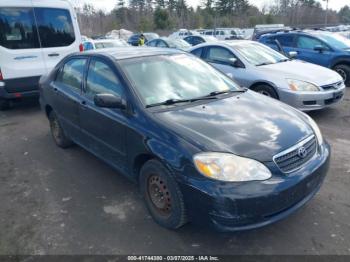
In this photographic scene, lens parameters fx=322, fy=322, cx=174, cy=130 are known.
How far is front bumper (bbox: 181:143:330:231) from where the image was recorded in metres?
2.52

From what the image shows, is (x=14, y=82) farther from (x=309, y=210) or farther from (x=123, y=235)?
(x=309, y=210)

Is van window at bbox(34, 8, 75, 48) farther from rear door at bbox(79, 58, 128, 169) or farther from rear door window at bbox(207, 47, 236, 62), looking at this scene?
rear door at bbox(79, 58, 128, 169)

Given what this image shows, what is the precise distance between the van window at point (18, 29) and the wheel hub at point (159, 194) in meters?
5.53

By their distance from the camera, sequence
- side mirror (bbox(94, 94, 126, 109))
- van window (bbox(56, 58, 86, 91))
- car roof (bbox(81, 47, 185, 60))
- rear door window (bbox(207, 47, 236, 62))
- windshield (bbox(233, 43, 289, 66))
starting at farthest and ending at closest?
rear door window (bbox(207, 47, 236, 62)) → windshield (bbox(233, 43, 289, 66)) → van window (bbox(56, 58, 86, 91)) → car roof (bbox(81, 47, 185, 60)) → side mirror (bbox(94, 94, 126, 109))

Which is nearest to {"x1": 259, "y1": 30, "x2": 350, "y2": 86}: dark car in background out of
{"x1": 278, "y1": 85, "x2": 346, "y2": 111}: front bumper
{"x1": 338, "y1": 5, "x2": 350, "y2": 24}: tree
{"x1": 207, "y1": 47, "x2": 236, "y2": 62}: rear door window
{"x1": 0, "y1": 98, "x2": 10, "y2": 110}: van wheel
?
{"x1": 207, "y1": 47, "x2": 236, "y2": 62}: rear door window

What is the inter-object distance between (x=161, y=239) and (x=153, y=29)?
2101 inches

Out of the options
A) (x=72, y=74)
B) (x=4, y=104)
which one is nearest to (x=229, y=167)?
(x=72, y=74)

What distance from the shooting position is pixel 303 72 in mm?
6539

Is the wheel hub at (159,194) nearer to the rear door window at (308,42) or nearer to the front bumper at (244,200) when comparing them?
the front bumper at (244,200)

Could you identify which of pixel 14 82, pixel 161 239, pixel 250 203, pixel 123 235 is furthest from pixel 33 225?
pixel 14 82

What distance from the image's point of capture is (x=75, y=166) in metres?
4.66

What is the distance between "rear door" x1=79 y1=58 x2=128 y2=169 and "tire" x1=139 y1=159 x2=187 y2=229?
1.55 ft

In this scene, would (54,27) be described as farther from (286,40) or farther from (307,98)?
(286,40)

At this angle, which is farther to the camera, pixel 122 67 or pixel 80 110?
pixel 80 110
